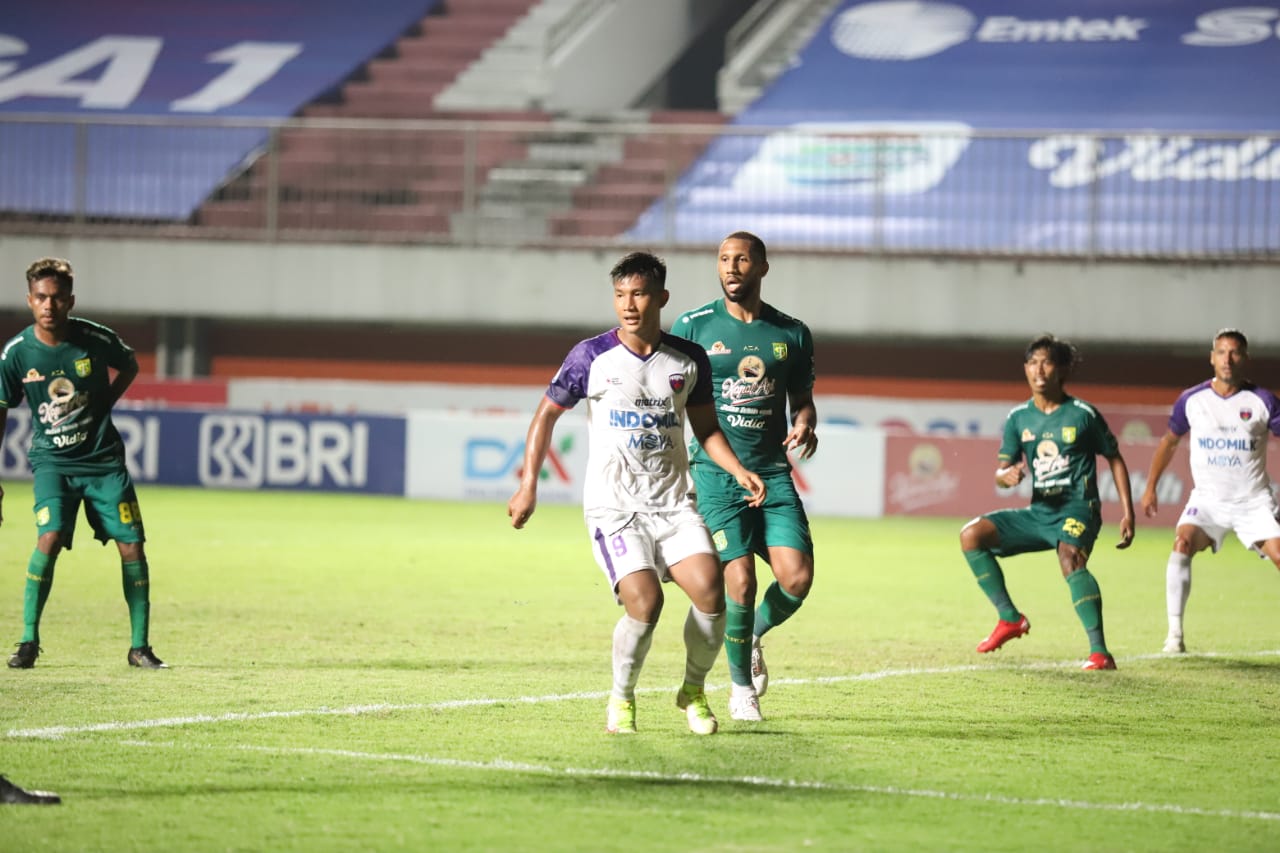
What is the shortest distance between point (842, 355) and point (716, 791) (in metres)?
20.4

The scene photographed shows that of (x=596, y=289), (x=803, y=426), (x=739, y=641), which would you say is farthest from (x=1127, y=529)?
(x=596, y=289)

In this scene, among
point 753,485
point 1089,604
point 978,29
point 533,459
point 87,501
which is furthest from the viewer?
point 978,29

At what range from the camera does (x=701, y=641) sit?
7387mm

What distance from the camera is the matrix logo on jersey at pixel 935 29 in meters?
27.9

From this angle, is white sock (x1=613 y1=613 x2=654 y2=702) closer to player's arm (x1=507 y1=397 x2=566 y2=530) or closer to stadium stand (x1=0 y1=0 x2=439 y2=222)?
player's arm (x1=507 y1=397 x2=566 y2=530)

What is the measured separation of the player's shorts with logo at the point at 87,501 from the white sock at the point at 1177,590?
608 cm

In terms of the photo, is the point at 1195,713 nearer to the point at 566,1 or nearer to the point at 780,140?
the point at 780,140

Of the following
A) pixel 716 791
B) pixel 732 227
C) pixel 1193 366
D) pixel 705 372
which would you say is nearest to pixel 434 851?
pixel 716 791

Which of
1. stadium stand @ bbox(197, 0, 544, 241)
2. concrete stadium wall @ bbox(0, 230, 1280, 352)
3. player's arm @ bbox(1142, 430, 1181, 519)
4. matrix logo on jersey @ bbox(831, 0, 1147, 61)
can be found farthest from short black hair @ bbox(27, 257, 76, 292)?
matrix logo on jersey @ bbox(831, 0, 1147, 61)

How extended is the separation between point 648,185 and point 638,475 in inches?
722

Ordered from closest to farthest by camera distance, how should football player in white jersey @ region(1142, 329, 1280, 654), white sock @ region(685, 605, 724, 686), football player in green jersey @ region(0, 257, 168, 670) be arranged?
white sock @ region(685, 605, 724, 686) < football player in green jersey @ region(0, 257, 168, 670) < football player in white jersey @ region(1142, 329, 1280, 654)

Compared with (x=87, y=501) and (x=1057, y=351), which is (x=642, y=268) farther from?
(x=1057, y=351)

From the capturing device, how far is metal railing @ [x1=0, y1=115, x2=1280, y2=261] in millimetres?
23516

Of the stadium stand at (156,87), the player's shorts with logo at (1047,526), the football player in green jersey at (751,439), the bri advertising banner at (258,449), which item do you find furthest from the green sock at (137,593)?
the stadium stand at (156,87)
